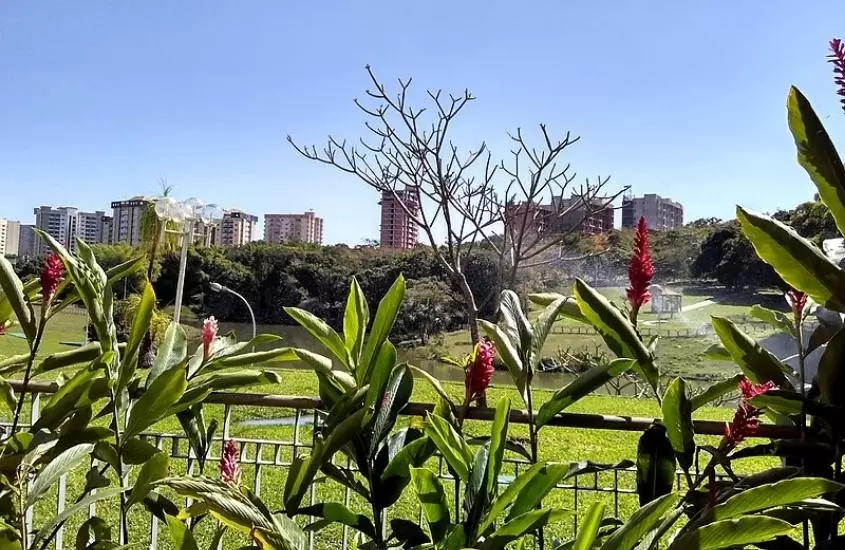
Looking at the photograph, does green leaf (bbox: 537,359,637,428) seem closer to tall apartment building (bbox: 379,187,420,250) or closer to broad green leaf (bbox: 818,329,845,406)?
broad green leaf (bbox: 818,329,845,406)

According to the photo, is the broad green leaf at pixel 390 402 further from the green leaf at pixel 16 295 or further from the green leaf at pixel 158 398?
the green leaf at pixel 16 295

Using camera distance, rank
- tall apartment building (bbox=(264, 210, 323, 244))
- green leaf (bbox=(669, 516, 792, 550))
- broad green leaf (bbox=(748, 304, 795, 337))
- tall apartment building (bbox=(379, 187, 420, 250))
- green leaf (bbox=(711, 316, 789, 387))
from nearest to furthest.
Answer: green leaf (bbox=(669, 516, 792, 550)) < green leaf (bbox=(711, 316, 789, 387)) < broad green leaf (bbox=(748, 304, 795, 337)) < tall apartment building (bbox=(379, 187, 420, 250)) < tall apartment building (bbox=(264, 210, 323, 244))

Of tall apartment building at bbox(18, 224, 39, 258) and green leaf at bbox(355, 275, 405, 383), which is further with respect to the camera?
tall apartment building at bbox(18, 224, 39, 258)

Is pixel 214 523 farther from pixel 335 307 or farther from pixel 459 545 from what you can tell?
pixel 335 307

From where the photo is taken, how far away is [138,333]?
0.52 metres

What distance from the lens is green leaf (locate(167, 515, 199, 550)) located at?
43cm

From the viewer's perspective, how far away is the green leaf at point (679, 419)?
498mm

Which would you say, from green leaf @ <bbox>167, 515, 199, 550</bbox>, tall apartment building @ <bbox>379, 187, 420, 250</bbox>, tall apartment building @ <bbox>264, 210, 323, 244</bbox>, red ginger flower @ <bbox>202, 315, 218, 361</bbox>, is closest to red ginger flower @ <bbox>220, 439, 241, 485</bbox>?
green leaf @ <bbox>167, 515, 199, 550</bbox>

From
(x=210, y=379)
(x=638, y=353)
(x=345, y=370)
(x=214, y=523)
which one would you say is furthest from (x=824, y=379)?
(x=214, y=523)

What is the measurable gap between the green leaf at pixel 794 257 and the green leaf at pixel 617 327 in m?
0.12

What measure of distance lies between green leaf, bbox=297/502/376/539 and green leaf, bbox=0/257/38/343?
32 cm

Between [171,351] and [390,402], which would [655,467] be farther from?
[171,351]

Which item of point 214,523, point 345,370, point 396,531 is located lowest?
point 214,523

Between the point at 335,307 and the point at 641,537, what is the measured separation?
16.5 meters
